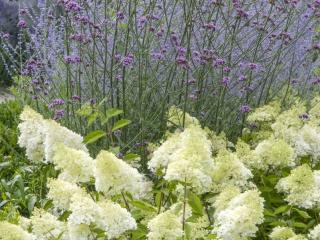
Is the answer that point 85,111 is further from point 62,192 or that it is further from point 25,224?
point 62,192

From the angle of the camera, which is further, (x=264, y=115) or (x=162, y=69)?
(x=162, y=69)

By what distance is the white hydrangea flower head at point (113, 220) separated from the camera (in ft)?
7.16

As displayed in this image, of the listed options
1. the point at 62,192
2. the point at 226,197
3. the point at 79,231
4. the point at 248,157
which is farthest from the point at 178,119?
the point at 79,231

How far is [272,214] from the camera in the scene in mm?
2695

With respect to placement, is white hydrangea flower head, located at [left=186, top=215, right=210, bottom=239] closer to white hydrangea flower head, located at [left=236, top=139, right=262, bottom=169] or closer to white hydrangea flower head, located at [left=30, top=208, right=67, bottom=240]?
white hydrangea flower head, located at [left=30, top=208, right=67, bottom=240]

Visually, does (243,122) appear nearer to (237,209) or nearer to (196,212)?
(196,212)

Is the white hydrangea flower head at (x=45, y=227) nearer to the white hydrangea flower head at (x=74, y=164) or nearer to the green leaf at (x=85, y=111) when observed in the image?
the white hydrangea flower head at (x=74, y=164)

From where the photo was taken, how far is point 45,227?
2.40 metres

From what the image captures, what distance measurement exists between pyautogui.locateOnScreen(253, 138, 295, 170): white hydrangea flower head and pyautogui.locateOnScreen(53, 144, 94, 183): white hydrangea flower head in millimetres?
932

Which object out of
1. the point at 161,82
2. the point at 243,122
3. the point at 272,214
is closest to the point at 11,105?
the point at 161,82

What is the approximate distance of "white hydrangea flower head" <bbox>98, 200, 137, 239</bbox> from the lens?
2184 mm

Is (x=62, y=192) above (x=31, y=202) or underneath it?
above

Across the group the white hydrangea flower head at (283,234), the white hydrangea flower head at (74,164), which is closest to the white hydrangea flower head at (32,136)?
the white hydrangea flower head at (74,164)

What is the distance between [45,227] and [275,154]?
3.53 feet
